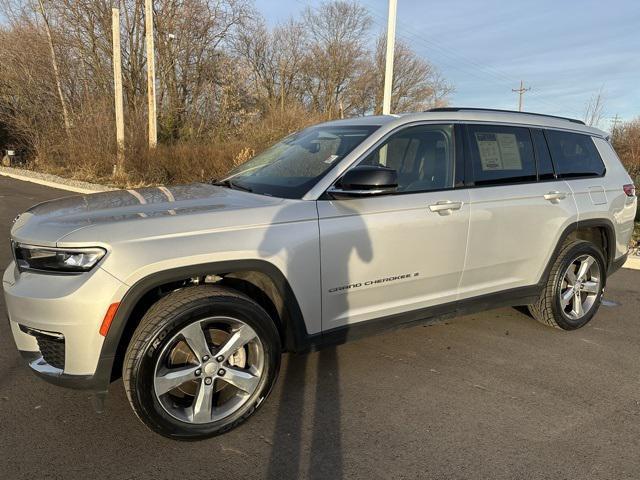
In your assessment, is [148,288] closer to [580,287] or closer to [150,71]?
[580,287]

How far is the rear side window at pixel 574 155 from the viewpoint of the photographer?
13.8ft

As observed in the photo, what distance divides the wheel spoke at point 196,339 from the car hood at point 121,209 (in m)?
0.60

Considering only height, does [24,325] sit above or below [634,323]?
above

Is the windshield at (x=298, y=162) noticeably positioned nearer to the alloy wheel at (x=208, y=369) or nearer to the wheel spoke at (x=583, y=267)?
the alloy wheel at (x=208, y=369)

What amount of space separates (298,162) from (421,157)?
90cm

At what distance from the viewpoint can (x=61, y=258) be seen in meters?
2.43

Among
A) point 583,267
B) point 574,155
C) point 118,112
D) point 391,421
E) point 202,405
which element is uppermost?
point 118,112

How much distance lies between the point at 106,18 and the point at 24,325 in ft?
86.9

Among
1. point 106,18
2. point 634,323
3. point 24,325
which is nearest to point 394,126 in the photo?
point 24,325

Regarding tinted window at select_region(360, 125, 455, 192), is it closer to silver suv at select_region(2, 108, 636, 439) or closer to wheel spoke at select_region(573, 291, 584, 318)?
silver suv at select_region(2, 108, 636, 439)

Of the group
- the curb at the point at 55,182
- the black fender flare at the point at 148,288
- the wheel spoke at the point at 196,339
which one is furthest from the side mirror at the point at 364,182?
the curb at the point at 55,182

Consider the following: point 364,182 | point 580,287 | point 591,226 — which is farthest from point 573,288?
point 364,182

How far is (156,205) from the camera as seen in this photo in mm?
2859

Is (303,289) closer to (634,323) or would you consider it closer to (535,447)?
(535,447)
